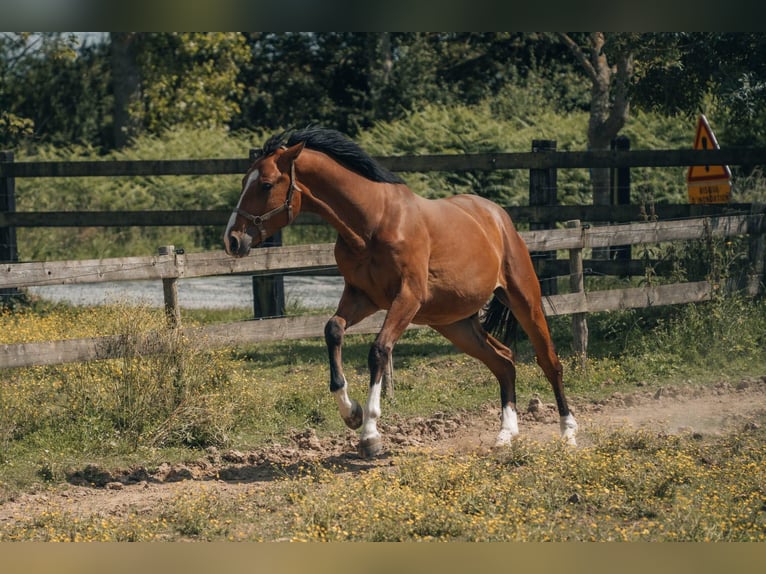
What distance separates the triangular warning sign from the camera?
473 inches

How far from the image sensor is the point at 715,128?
2305cm

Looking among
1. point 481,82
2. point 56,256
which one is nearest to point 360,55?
point 481,82

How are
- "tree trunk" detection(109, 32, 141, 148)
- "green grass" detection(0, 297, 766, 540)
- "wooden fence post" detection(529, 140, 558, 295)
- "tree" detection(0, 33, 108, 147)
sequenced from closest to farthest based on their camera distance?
"green grass" detection(0, 297, 766, 540) → "wooden fence post" detection(529, 140, 558, 295) → "tree trunk" detection(109, 32, 141, 148) → "tree" detection(0, 33, 108, 147)

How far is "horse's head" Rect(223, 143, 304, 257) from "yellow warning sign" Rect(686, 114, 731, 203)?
Answer: 6596 millimetres

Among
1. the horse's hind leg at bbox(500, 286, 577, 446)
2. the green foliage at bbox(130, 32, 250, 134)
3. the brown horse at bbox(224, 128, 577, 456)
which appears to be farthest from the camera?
the green foliage at bbox(130, 32, 250, 134)

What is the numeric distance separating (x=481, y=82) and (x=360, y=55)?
12.8ft

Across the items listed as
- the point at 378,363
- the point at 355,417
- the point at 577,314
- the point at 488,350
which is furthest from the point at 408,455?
the point at 577,314

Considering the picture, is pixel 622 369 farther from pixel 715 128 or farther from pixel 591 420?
pixel 715 128

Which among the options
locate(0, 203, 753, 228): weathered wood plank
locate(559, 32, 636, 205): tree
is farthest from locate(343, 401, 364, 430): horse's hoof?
locate(559, 32, 636, 205): tree

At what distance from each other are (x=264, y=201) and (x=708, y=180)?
728 centimetres

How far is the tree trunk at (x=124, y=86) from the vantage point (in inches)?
1107

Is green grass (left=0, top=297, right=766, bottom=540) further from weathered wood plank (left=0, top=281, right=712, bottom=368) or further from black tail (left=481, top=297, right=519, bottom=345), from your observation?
black tail (left=481, top=297, right=519, bottom=345)

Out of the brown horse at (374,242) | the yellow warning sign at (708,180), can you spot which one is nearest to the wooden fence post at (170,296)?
the brown horse at (374,242)

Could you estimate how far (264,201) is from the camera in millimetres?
6836
